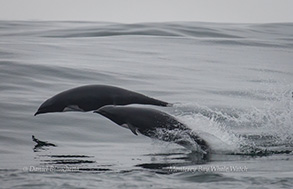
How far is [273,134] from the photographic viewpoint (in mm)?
14625

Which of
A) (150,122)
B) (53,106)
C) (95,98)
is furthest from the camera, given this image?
(53,106)

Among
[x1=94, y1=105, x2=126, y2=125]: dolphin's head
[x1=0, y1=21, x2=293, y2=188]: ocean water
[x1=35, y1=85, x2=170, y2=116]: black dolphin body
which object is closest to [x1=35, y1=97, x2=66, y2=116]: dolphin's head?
[x1=35, y1=85, x2=170, y2=116]: black dolphin body

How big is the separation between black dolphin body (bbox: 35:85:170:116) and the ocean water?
672 millimetres

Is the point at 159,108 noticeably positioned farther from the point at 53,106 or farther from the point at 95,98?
the point at 95,98

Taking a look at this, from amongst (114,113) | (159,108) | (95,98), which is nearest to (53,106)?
(95,98)

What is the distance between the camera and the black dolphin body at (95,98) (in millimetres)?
13156

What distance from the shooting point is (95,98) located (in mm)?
13234

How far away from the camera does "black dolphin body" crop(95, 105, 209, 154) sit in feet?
40.5

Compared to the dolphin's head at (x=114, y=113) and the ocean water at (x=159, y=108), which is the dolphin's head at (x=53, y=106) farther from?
the dolphin's head at (x=114, y=113)

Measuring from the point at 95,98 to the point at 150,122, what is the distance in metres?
1.32

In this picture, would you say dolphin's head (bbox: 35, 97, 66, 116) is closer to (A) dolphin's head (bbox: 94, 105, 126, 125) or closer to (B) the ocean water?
(B) the ocean water

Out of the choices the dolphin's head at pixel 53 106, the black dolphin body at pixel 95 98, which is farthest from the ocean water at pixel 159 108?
the black dolphin body at pixel 95 98

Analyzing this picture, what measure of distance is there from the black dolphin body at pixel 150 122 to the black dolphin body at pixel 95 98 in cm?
63

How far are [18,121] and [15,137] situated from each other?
1.30 m
